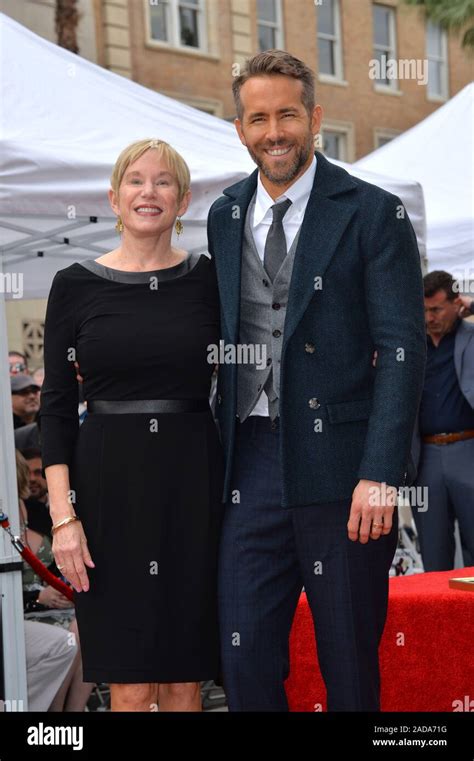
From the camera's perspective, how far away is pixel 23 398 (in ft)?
28.9

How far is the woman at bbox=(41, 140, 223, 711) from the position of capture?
3453mm

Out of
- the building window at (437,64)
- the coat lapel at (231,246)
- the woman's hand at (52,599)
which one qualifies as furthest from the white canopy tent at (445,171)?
the building window at (437,64)

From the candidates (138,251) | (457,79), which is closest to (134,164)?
(138,251)

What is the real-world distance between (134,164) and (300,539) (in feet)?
3.80

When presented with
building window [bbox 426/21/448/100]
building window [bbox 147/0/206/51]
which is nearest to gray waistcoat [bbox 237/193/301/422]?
building window [bbox 147/0/206/51]

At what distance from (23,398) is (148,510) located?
549cm

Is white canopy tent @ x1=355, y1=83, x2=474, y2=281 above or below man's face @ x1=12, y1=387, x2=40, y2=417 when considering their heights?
above

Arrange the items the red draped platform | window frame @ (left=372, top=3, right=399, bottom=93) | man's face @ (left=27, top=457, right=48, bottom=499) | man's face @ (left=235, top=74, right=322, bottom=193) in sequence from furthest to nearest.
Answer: window frame @ (left=372, top=3, right=399, bottom=93) < man's face @ (left=27, top=457, right=48, bottom=499) < the red draped platform < man's face @ (left=235, top=74, right=322, bottom=193)

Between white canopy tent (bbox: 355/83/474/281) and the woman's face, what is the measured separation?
5089mm

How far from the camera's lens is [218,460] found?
11.5 ft

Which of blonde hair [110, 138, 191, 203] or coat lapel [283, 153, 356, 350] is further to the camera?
blonde hair [110, 138, 191, 203]

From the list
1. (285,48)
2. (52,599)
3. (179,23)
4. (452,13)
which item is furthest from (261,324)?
(285,48)

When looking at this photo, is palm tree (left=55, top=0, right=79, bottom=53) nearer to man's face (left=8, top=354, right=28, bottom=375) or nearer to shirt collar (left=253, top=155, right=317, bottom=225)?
man's face (left=8, top=354, right=28, bottom=375)

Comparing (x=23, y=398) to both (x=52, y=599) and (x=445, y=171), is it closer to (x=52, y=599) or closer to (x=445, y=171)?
(x=52, y=599)
